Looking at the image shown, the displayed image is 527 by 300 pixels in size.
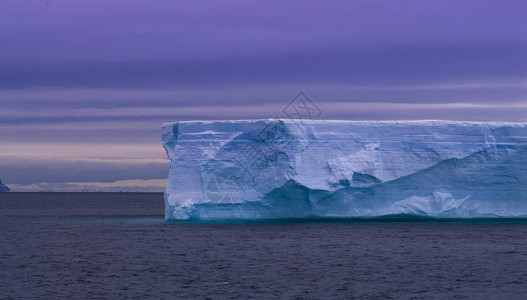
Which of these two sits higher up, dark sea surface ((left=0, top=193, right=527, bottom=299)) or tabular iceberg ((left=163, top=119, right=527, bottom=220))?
tabular iceberg ((left=163, top=119, right=527, bottom=220))

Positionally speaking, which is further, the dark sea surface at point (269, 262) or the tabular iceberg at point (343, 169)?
the tabular iceberg at point (343, 169)

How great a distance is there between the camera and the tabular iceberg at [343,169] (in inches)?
847

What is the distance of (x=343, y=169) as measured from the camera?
70.5 feet

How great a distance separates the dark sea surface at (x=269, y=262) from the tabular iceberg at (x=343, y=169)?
0.71m

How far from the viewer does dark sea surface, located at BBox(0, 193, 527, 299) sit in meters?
→ 11.4

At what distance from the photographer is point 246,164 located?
21.7m

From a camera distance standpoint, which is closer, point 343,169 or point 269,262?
point 269,262

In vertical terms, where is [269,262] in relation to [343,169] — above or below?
below

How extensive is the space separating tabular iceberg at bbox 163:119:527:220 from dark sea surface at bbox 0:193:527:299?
71cm

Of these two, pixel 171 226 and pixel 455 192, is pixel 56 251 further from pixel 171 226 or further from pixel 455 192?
pixel 455 192

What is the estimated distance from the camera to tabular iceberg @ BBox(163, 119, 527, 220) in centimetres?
2152

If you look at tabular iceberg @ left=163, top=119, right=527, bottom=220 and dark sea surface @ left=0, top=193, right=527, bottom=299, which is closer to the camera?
dark sea surface @ left=0, top=193, right=527, bottom=299

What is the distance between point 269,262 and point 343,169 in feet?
23.1

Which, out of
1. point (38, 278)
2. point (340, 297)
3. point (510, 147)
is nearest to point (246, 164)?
point (510, 147)
